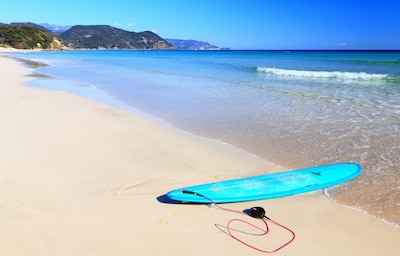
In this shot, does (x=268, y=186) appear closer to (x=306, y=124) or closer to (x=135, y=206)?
(x=135, y=206)

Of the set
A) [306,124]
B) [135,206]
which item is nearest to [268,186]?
[135,206]

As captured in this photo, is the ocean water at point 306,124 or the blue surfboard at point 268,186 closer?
the blue surfboard at point 268,186

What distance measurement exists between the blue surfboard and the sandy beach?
0.34 ft

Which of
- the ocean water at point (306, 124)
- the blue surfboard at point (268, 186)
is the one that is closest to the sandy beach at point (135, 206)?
the blue surfboard at point (268, 186)

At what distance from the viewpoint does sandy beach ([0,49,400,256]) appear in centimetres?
303

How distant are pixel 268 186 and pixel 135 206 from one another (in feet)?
5.66

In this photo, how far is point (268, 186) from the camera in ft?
13.8

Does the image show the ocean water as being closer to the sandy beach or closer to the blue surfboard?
the blue surfboard

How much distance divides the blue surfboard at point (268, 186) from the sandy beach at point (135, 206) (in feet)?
0.34

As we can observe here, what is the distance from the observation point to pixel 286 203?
3.95 meters

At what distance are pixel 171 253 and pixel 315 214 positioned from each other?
1767 millimetres

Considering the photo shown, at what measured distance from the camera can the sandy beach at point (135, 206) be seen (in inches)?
119

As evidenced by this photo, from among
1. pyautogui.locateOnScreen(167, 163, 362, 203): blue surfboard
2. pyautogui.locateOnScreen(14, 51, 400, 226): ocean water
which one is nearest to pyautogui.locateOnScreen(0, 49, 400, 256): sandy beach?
pyautogui.locateOnScreen(167, 163, 362, 203): blue surfboard

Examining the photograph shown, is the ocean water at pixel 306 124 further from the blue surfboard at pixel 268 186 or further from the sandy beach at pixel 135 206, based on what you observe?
the sandy beach at pixel 135 206
